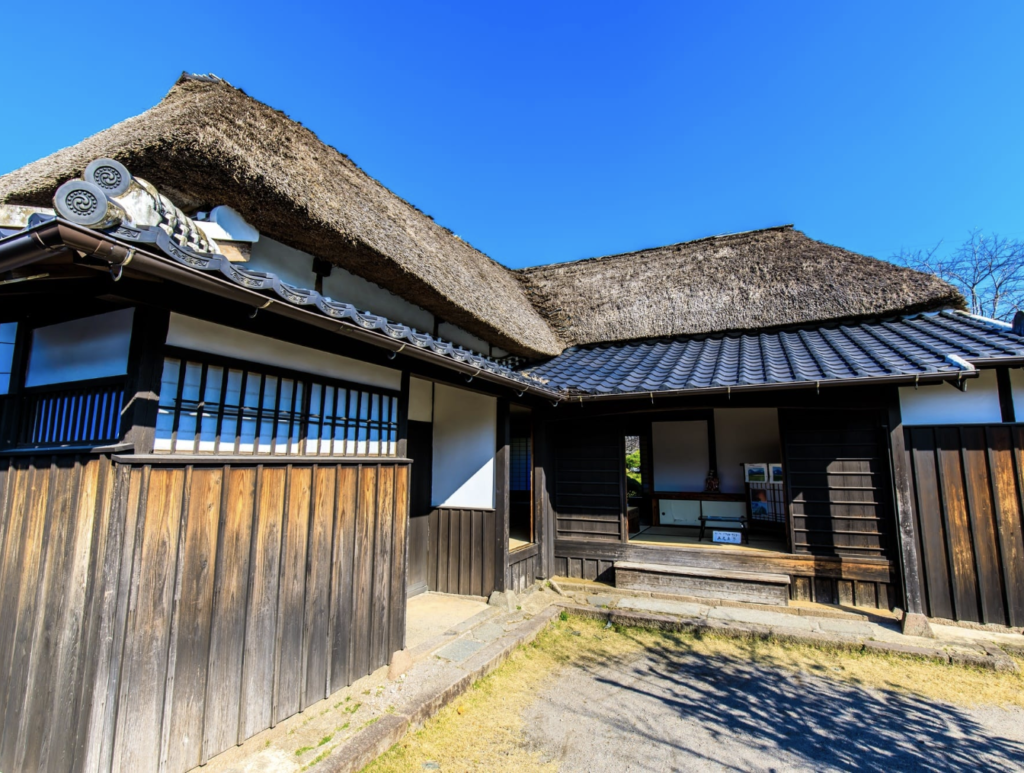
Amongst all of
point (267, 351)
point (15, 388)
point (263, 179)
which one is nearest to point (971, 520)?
point (267, 351)

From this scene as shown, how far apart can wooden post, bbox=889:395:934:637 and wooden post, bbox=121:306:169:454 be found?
626 centimetres

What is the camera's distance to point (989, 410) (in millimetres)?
4906

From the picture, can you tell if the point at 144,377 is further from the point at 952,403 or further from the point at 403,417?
the point at 952,403

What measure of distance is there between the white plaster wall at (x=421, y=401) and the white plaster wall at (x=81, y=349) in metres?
3.26

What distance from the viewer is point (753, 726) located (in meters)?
3.28

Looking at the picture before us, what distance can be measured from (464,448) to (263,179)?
11.6 ft

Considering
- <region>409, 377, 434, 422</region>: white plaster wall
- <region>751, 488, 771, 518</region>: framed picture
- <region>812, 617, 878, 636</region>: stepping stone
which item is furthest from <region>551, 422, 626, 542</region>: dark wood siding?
<region>751, 488, 771, 518</region>: framed picture

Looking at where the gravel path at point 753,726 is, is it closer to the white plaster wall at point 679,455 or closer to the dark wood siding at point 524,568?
the dark wood siding at point 524,568

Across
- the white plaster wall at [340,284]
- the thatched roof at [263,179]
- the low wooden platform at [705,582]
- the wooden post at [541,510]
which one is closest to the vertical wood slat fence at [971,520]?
the low wooden platform at [705,582]

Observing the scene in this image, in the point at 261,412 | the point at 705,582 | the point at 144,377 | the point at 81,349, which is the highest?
the point at 81,349

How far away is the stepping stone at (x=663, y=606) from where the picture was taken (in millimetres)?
5414

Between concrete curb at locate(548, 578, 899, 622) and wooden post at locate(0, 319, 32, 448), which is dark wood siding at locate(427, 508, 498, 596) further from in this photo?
wooden post at locate(0, 319, 32, 448)

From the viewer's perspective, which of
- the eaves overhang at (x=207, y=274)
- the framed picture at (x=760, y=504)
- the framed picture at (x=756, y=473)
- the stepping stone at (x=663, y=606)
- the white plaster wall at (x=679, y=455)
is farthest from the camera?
the white plaster wall at (x=679, y=455)

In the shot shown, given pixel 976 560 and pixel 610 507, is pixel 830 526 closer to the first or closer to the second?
pixel 976 560
